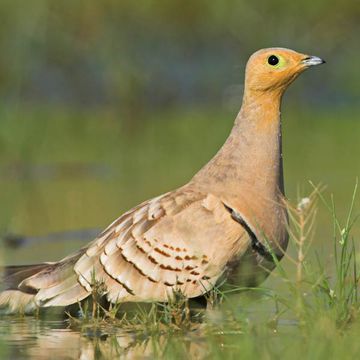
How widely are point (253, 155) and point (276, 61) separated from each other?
603 millimetres

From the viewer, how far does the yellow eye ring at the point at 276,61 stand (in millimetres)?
7702

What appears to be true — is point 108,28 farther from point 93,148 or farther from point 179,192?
point 179,192

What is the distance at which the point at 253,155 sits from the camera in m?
7.49

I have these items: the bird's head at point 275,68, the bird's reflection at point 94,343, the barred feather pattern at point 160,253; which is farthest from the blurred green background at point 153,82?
the bird's reflection at point 94,343

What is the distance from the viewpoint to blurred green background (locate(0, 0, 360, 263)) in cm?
1354

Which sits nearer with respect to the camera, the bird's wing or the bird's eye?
the bird's wing

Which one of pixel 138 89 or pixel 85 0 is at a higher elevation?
pixel 85 0

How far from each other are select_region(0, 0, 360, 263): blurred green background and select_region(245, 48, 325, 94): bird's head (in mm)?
4923

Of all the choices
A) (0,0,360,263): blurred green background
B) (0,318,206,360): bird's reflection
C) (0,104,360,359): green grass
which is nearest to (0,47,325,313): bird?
(0,104,360,359): green grass

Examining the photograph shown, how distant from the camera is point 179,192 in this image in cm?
752

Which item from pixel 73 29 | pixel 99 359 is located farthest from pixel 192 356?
pixel 73 29

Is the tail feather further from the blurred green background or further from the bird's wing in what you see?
the blurred green background

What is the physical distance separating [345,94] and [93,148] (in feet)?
14.3

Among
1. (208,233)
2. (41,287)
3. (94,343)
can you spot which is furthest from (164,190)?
(94,343)
